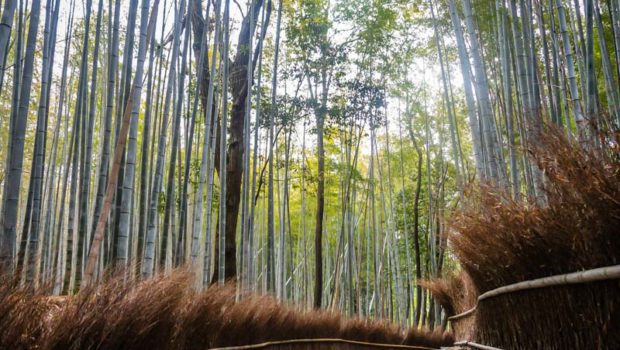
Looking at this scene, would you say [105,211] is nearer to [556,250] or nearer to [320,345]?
[556,250]

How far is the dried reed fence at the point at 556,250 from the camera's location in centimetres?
139

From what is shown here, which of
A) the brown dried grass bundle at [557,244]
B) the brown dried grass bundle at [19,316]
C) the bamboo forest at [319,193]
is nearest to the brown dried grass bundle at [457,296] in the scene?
the bamboo forest at [319,193]

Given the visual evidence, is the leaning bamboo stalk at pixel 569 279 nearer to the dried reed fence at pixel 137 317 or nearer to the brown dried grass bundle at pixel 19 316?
the dried reed fence at pixel 137 317

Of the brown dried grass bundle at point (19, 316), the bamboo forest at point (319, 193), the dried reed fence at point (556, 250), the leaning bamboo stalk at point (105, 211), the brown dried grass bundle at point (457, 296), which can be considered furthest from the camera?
the brown dried grass bundle at point (457, 296)

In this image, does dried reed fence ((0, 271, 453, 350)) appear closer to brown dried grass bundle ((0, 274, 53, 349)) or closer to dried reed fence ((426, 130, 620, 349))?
brown dried grass bundle ((0, 274, 53, 349))

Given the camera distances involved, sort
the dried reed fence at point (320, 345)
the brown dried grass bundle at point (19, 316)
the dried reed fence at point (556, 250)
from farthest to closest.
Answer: the dried reed fence at point (320, 345) < the dried reed fence at point (556, 250) < the brown dried grass bundle at point (19, 316)

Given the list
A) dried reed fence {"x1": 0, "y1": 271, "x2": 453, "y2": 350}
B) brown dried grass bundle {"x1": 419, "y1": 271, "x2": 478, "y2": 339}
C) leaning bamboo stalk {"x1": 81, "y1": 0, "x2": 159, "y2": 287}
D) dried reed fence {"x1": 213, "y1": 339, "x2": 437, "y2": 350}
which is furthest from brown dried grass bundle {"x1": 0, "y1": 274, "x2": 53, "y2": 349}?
brown dried grass bundle {"x1": 419, "y1": 271, "x2": 478, "y2": 339}

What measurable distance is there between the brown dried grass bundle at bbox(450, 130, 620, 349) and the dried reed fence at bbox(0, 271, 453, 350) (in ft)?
4.33

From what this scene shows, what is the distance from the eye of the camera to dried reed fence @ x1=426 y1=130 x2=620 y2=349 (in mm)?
1394

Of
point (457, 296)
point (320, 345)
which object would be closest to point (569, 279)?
point (320, 345)

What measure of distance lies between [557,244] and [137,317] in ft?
4.58

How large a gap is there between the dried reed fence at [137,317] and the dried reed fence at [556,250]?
1.32 m

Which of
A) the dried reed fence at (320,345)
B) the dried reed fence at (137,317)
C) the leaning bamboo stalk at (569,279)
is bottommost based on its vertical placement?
the dried reed fence at (320,345)

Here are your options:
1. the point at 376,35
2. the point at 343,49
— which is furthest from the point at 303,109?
the point at 376,35
